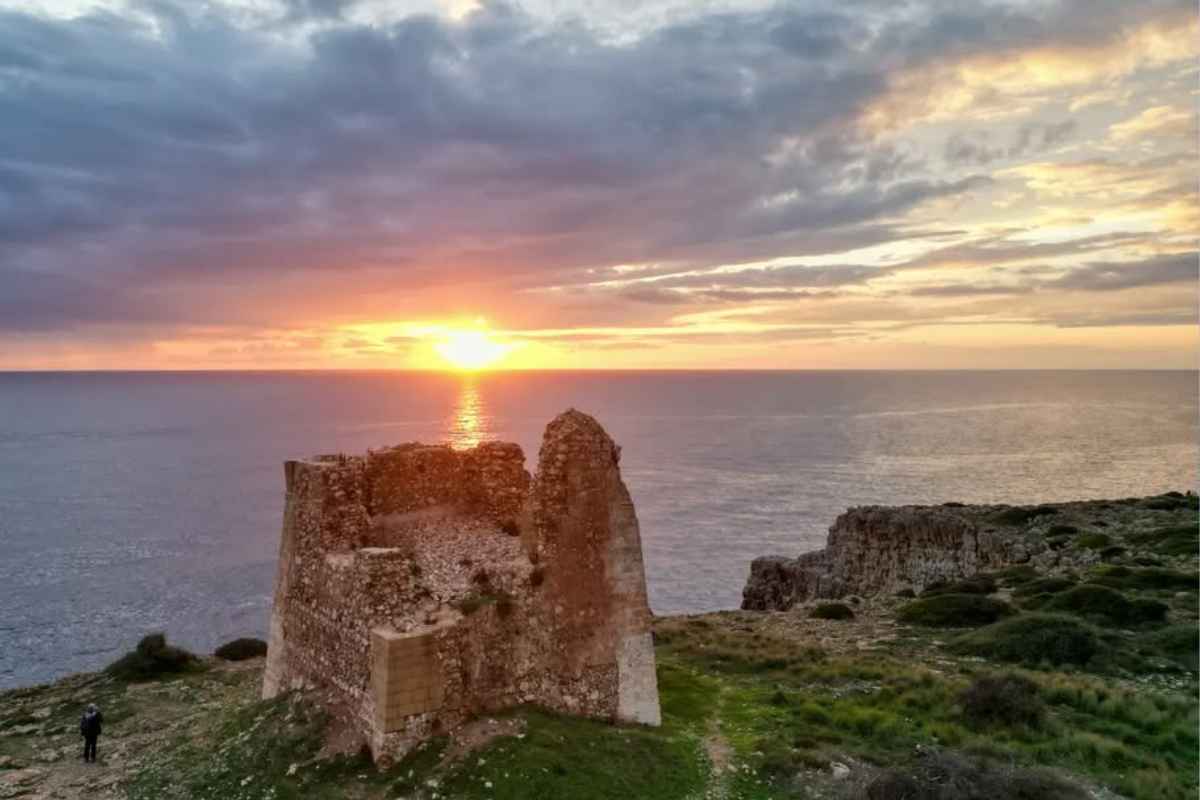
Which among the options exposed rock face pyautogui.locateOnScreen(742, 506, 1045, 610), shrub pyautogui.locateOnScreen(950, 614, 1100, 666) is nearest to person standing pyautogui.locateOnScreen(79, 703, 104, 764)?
shrub pyautogui.locateOnScreen(950, 614, 1100, 666)

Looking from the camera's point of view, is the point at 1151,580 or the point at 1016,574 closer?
the point at 1151,580

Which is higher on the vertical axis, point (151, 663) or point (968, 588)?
point (968, 588)

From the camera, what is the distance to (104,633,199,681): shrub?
103 ft

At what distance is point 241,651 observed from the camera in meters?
35.9

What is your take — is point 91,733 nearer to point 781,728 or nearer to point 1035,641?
point 781,728

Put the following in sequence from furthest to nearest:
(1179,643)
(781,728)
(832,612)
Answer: (832,612), (1179,643), (781,728)

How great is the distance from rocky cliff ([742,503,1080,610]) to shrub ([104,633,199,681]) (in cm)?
3280

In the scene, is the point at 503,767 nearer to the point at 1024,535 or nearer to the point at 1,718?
the point at 1,718

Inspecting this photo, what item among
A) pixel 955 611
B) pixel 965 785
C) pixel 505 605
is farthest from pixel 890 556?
pixel 505 605

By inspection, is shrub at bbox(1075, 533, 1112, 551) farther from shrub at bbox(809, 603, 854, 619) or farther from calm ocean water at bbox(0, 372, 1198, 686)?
calm ocean water at bbox(0, 372, 1198, 686)

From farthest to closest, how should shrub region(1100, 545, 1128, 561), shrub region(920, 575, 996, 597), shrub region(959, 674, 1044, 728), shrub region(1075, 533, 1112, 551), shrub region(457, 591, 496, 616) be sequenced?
shrub region(1075, 533, 1112, 551)
shrub region(1100, 545, 1128, 561)
shrub region(920, 575, 996, 597)
shrub region(959, 674, 1044, 728)
shrub region(457, 591, 496, 616)

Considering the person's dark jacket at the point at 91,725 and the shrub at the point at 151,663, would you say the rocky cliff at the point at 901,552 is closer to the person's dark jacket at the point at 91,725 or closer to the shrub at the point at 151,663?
the shrub at the point at 151,663

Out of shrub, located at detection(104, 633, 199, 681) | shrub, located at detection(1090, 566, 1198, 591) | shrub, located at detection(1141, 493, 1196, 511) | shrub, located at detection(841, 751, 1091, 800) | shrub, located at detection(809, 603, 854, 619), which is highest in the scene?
shrub, located at detection(841, 751, 1091, 800)

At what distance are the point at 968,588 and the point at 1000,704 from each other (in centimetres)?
1994
